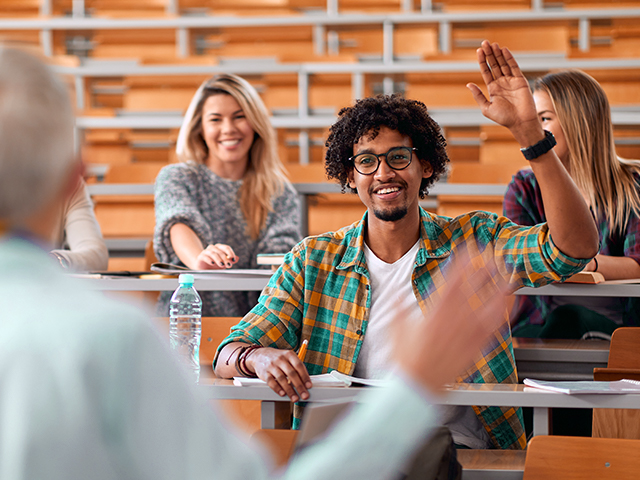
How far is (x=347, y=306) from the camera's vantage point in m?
1.54

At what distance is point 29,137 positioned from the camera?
0.40 m

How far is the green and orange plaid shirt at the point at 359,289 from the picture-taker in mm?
1452

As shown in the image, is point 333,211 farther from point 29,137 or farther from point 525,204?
point 29,137

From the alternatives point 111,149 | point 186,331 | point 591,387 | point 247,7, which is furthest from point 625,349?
point 247,7

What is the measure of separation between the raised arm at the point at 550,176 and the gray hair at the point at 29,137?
1.09 meters

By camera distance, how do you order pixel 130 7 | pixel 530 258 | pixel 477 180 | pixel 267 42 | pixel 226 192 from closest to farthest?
pixel 530 258, pixel 226 192, pixel 477 180, pixel 267 42, pixel 130 7

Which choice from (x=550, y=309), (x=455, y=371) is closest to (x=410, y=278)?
(x=550, y=309)

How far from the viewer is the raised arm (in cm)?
134

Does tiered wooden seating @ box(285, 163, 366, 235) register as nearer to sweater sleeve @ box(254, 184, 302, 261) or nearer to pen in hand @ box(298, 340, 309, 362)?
sweater sleeve @ box(254, 184, 302, 261)


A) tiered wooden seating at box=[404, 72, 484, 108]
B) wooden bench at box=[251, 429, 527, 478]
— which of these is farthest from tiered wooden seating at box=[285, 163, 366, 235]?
wooden bench at box=[251, 429, 527, 478]

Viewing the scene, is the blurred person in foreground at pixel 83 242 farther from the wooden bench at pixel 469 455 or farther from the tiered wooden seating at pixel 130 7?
the tiered wooden seating at pixel 130 7

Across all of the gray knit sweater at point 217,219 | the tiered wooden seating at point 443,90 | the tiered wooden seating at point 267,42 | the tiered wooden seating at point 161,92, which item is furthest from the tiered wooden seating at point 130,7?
the gray knit sweater at point 217,219

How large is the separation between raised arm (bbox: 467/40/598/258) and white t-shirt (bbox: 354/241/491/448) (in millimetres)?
356

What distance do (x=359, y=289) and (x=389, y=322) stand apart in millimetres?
129
